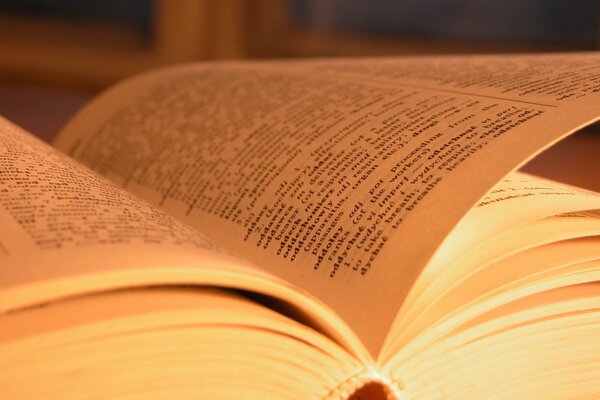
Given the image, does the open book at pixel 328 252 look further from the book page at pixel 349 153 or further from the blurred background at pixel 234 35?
the blurred background at pixel 234 35

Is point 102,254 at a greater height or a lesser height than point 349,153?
lesser

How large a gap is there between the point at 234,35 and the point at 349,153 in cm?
172

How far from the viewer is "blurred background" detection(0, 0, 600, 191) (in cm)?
173

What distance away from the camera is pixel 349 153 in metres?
0.55

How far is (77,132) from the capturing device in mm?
840

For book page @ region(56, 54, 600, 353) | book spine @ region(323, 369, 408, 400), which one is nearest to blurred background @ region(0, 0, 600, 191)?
book page @ region(56, 54, 600, 353)

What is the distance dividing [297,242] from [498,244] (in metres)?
0.11

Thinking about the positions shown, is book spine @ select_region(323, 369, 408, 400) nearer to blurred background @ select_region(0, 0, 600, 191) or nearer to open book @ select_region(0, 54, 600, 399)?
open book @ select_region(0, 54, 600, 399)

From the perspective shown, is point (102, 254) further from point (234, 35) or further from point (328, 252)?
point (234, 35)

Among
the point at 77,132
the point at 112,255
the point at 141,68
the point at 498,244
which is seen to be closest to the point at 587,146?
the point at 77,132

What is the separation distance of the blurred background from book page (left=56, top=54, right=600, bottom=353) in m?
0.49

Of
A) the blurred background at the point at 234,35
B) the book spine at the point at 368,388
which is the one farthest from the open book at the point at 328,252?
the blurred background at the point at 234,35

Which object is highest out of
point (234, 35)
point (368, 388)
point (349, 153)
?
point (234, 35)

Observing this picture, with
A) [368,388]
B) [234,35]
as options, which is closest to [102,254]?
[368,388]
